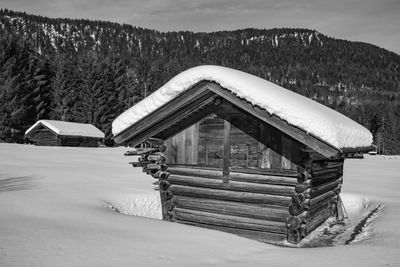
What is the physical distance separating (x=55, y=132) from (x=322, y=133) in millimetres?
36956

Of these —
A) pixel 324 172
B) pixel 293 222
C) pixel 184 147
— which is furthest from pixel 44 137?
pixel 293 222

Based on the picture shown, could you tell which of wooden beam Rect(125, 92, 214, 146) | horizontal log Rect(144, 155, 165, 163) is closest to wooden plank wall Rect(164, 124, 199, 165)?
horizontal log Rect(144, 155, 165, 163)

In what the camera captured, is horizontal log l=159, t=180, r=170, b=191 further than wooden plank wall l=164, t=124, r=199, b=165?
Yes

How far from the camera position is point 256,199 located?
9062mm

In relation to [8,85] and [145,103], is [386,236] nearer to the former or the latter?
[145,103]

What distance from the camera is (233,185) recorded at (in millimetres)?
9273

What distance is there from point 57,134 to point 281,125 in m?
35.9

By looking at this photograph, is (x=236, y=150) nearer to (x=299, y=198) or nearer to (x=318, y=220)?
(x=299, y=198)

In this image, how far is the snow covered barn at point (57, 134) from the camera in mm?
40084

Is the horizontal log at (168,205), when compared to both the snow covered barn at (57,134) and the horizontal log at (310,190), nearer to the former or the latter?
the horizontal log at (310,190)

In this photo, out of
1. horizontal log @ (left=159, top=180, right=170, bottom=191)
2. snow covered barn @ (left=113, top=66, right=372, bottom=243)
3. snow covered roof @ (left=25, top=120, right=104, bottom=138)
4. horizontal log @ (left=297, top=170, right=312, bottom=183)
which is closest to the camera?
snow covered barn @ (left=113, top=66, right=372, bottom=243)

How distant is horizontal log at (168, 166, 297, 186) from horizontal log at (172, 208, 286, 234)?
999 millimetres

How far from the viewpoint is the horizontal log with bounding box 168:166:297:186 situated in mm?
8719

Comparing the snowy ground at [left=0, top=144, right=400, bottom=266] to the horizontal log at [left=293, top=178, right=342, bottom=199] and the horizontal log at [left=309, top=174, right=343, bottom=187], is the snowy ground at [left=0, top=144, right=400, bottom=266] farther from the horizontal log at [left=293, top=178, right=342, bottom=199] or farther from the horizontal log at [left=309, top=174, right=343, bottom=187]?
the horizontal log at [left=309, top=174, right=343, bottom=187]
